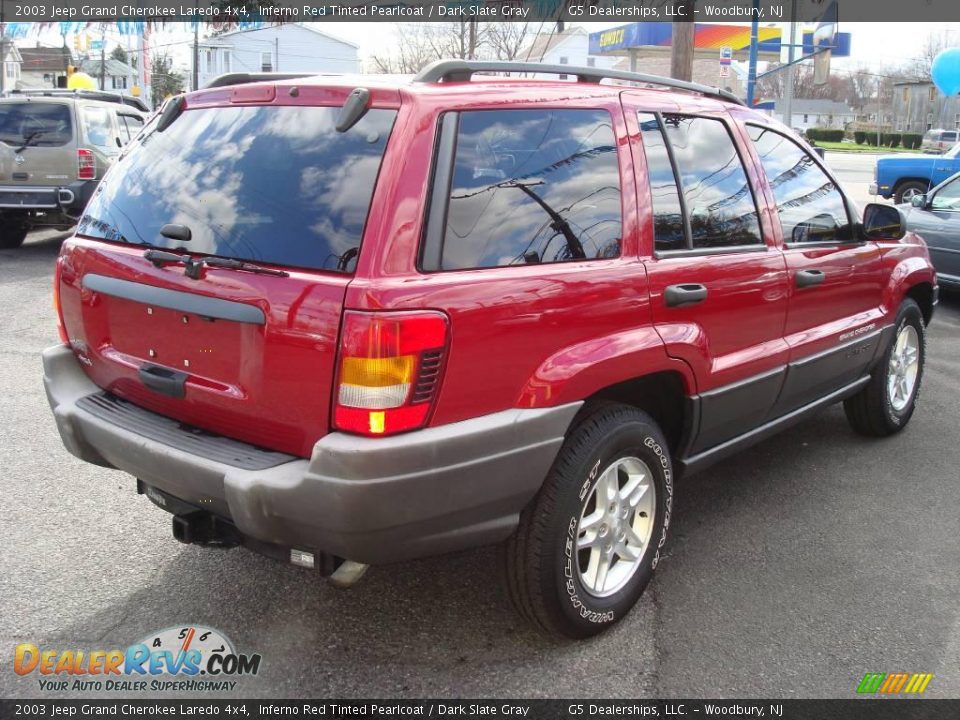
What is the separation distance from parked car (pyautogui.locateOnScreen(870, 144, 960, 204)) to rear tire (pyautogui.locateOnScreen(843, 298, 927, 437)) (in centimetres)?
1348

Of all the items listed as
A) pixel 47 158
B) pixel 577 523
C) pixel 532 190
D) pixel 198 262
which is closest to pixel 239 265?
pixel 198 262

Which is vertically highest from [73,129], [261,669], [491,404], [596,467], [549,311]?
[73,129]

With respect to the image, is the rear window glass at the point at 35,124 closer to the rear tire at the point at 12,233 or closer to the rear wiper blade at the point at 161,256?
the rear tire at the point at 12,233

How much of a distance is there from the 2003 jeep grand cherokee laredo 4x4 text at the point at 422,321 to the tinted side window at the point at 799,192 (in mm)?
419

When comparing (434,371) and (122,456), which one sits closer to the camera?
(434,371)

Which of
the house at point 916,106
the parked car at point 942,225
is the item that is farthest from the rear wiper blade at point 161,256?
the house at point 916,106

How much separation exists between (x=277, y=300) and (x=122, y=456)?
33.2 inches

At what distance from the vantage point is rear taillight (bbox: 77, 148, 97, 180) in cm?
1071

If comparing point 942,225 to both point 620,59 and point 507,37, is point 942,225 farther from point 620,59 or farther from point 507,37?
point 620,59

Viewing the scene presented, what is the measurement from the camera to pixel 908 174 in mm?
17609

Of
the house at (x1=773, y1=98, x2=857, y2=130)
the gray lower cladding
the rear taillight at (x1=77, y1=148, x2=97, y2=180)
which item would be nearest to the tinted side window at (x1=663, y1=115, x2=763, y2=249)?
the gray lower cladding

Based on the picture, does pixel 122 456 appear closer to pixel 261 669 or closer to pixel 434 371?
pixel 261 669

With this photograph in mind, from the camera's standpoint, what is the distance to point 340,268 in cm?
243

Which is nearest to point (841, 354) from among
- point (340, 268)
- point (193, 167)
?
point (340, 268)
